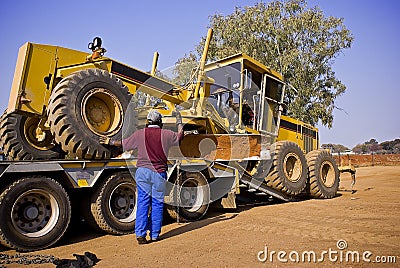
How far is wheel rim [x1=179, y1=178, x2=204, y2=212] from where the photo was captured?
698cm

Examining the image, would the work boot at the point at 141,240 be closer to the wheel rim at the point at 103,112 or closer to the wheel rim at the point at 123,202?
the wheel rim at the point at 123,202

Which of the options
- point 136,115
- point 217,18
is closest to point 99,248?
point 136,115

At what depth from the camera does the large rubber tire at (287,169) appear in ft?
28.8

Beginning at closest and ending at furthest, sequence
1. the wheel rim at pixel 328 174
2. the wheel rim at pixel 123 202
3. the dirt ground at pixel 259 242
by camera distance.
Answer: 1. the dirt ground at pixel 259 242
2. the wheel rim at pixel 123 202
3. the wheel rim at pixel 328 174

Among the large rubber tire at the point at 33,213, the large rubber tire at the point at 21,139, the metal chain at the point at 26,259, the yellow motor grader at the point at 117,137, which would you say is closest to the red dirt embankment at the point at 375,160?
the yellow motor grader at the point at 117,137

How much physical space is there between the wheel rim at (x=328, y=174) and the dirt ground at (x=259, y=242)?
2.94 meters

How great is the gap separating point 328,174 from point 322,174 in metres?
0.28

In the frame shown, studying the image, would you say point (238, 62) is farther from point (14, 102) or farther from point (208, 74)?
point (14, 102)

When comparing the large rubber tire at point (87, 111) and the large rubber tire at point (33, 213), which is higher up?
the large rubber tire at point (87, 111)

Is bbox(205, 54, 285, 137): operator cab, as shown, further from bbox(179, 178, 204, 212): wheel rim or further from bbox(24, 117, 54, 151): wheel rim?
bbox(24, 117, 54, 151): wheel rim

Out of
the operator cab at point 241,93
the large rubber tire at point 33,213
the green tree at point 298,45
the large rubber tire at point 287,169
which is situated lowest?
the large rubber tire at point 33,213

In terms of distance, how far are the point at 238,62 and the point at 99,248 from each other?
211 inches

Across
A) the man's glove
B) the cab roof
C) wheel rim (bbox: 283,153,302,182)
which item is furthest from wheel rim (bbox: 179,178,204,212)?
the cab roof

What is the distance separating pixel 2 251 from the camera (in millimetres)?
5000
